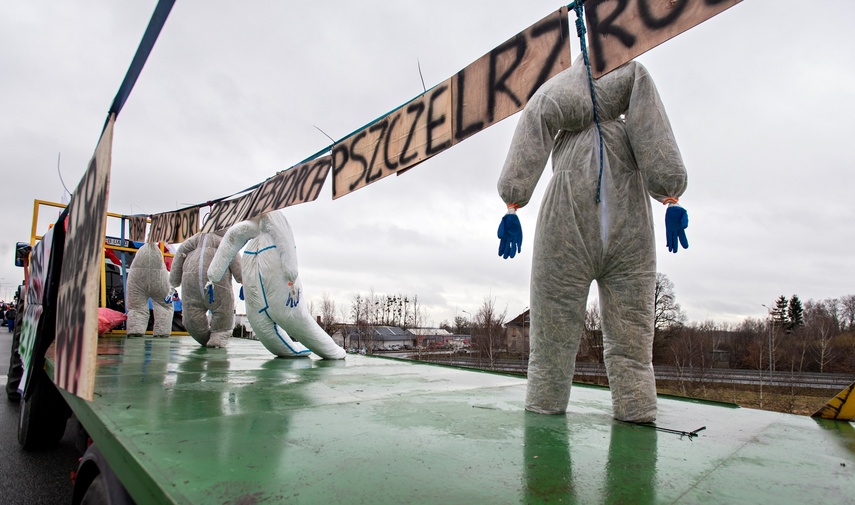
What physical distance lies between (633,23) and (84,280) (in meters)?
2.66

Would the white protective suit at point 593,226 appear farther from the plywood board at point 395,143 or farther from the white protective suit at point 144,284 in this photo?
the white protective suit at point 144,284

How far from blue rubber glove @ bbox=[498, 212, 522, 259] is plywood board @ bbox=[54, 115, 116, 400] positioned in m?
1.67

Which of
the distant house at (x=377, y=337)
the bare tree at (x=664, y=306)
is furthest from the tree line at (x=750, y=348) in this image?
the distant house at (x=377, y=337)

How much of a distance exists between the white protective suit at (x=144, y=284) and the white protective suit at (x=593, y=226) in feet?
24.4

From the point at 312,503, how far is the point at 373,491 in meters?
0.17

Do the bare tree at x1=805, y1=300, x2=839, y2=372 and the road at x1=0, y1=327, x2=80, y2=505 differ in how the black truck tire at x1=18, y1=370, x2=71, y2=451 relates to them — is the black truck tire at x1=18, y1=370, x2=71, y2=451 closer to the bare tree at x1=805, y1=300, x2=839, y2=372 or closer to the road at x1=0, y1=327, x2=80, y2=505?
the road at x1=0, y1=327, x2=80, y2=505

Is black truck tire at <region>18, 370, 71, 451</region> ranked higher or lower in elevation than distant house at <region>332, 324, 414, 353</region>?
higher

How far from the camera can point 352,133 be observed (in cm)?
374

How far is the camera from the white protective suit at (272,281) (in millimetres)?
4926

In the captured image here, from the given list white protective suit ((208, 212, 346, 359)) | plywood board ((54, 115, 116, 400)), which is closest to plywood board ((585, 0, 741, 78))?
plywood board ((54, 115, 116, 400))

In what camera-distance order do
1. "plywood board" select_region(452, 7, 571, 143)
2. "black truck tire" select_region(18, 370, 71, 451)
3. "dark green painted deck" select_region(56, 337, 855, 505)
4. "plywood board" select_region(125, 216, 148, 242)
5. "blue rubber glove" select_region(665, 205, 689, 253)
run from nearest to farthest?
1. "dark green painted deck" select_region(56, 337, 855, 505)
2. "blue rubber glove" select_region(665, 205, 689, 253)
3. "plywood board" select_region(452, 7, 571, 143)
4. "black truck tire" select_region(18, 370, 71, 451)
5. "plywood board" select_region(125, 216, 148, 242)

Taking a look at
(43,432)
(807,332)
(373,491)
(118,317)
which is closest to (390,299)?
(807,332)

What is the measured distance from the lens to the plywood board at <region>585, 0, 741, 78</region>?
190cm

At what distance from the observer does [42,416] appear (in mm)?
3836
